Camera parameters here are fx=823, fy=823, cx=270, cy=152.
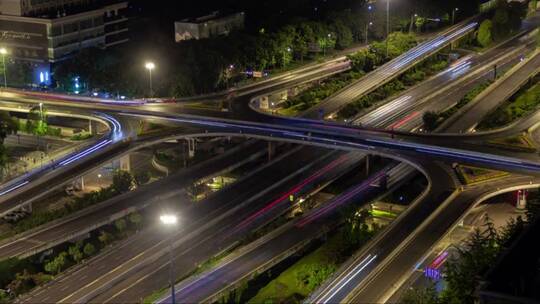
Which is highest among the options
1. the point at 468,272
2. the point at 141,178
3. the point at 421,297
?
the point at 468,272

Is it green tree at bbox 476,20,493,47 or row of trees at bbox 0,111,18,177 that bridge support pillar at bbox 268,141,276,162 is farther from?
green tree at bbox 476,20,493,47

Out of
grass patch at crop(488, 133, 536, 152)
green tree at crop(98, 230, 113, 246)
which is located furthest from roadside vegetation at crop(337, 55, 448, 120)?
green tree at crop(98, 230, 113, 246)

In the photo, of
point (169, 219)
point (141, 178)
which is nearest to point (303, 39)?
point (141, 178)

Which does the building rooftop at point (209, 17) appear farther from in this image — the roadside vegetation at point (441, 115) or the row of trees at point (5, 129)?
the roadside vegetation at point (441, 115)

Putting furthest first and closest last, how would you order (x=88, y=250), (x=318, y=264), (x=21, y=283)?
1. (x=88, y=250)
2. (x=318, y=264)
3. (x=21, y=283)

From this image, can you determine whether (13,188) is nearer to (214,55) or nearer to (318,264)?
(318,264)

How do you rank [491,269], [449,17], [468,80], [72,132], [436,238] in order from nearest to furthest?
1. [491,269]
2. [436,238]
3. [72,132]
4. [468,80]
5. [449,17]

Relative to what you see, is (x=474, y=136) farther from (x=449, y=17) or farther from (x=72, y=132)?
(x=449, y=17)

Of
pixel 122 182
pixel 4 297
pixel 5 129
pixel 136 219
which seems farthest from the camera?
pixel 5 129

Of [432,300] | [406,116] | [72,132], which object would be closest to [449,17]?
[406,116]
